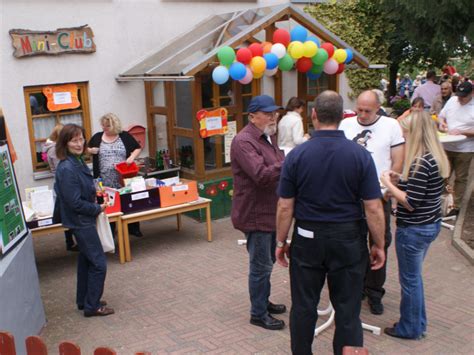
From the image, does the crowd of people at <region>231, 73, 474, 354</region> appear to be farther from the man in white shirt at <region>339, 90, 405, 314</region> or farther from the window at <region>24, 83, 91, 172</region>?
the window at <region>24, 83, 91, 172</region>

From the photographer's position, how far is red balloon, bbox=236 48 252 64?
24.8ft

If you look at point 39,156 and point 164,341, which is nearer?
point 164,341

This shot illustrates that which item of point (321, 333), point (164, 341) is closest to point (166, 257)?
point (164, 341)

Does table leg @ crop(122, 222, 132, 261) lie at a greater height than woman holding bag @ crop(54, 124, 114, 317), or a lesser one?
lesser

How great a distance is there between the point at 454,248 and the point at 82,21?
5.94 m

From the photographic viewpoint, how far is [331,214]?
3.40 meters

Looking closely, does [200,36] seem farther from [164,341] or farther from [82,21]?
[164,341]

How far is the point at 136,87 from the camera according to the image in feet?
27.7

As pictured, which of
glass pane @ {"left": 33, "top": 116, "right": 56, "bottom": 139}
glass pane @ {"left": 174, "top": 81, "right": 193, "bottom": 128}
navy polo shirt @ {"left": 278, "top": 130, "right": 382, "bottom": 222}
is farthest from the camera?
glass pane @ {"left": 174, "top": 81, "right": 193, "bottom": 128}

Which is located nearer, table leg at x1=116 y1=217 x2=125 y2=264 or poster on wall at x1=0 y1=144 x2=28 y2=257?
poster on wall at x1=0 y1=144 x2=28 y2=257

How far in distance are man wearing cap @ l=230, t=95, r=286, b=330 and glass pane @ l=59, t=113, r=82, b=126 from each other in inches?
169

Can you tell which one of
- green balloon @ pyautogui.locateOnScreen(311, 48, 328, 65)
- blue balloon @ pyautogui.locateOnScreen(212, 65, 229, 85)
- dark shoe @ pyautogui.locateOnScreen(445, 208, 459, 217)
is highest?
green balloon @ pyautogui.locateOnScreen(311, 48, 328, 65)

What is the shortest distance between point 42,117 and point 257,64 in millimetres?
3142

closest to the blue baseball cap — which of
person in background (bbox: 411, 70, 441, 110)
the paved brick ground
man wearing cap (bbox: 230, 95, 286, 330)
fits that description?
man wearing cap (bbox: 230, 95, 286, 330)
